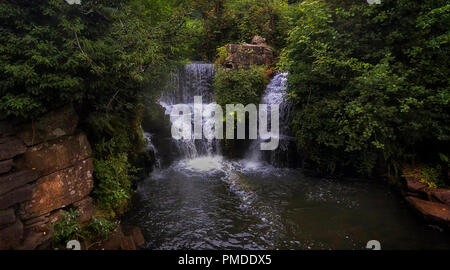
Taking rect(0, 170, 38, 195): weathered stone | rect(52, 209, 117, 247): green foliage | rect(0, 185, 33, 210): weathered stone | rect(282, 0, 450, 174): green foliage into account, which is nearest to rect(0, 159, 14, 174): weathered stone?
rect(0, 170, 38, 195): weathered stone

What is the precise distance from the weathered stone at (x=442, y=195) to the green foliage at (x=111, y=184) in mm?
7907

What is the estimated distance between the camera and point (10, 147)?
13.8 feet

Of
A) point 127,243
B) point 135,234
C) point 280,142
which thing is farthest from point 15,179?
point 280,142

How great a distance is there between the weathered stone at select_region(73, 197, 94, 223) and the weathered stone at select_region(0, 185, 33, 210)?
95cm

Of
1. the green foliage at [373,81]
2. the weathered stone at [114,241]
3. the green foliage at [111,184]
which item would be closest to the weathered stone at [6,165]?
the green foliage at [111,184]

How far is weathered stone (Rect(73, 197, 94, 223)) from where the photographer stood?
5160mm

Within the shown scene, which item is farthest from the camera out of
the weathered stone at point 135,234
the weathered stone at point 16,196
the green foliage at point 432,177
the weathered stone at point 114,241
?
the green foliage at point 432,177

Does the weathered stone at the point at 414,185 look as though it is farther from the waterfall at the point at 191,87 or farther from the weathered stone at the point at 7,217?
the weathered stone at the point at 7,217

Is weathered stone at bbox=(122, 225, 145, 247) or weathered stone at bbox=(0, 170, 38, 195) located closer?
weathered stone at bbox=(0, 170, 38, 195)

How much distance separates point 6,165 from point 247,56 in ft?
35.7

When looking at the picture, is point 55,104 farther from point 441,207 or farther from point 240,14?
point 240,14

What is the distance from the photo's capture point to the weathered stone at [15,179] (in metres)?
4.07

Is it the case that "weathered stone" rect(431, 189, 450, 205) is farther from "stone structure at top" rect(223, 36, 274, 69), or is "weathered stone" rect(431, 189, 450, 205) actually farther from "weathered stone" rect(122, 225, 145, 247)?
"stone structure at top" rect(223, 36, 274, 69)

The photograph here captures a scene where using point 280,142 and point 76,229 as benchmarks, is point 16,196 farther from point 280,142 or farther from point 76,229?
point 280,142
